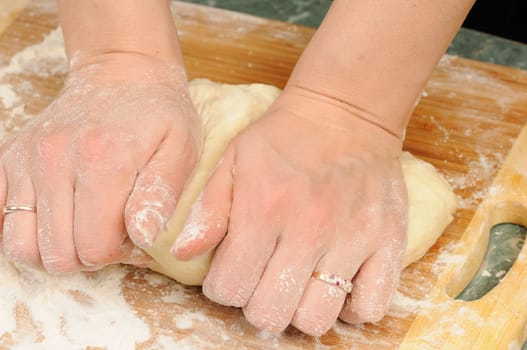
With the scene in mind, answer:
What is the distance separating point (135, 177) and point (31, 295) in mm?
298

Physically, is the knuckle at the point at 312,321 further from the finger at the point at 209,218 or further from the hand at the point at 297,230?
the finger at the point at 209,218

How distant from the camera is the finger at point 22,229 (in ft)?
3.74

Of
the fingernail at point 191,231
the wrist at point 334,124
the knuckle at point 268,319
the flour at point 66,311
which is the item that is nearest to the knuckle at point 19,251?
the flour at point 66,311

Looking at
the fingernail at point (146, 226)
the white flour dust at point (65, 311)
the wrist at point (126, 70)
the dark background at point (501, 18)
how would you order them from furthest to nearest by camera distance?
1. the dark background at point (501, 18)
2. the wrist at point (126, 70)
3. the white flour dust at point (65, 311)
4. the fingernail at point (146, 226)

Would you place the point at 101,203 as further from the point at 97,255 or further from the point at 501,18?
the point at 501,18

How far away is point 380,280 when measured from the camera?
3.72 ft

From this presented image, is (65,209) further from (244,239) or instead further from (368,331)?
(368,331)

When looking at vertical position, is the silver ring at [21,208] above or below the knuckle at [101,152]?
below

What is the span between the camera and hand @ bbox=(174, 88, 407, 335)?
1095 mm

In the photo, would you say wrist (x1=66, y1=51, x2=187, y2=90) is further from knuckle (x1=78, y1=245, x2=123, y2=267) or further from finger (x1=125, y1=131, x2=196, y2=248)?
knuckle (x1=78, y1=245, x2=123, y2=267)

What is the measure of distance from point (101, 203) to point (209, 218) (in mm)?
166

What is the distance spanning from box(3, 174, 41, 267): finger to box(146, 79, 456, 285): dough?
183 millimetres

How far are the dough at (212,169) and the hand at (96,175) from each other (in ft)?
0.13

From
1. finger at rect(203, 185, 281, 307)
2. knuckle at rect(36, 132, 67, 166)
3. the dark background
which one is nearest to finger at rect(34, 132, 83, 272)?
knuckle at rect(36, 132, 67, 166)
